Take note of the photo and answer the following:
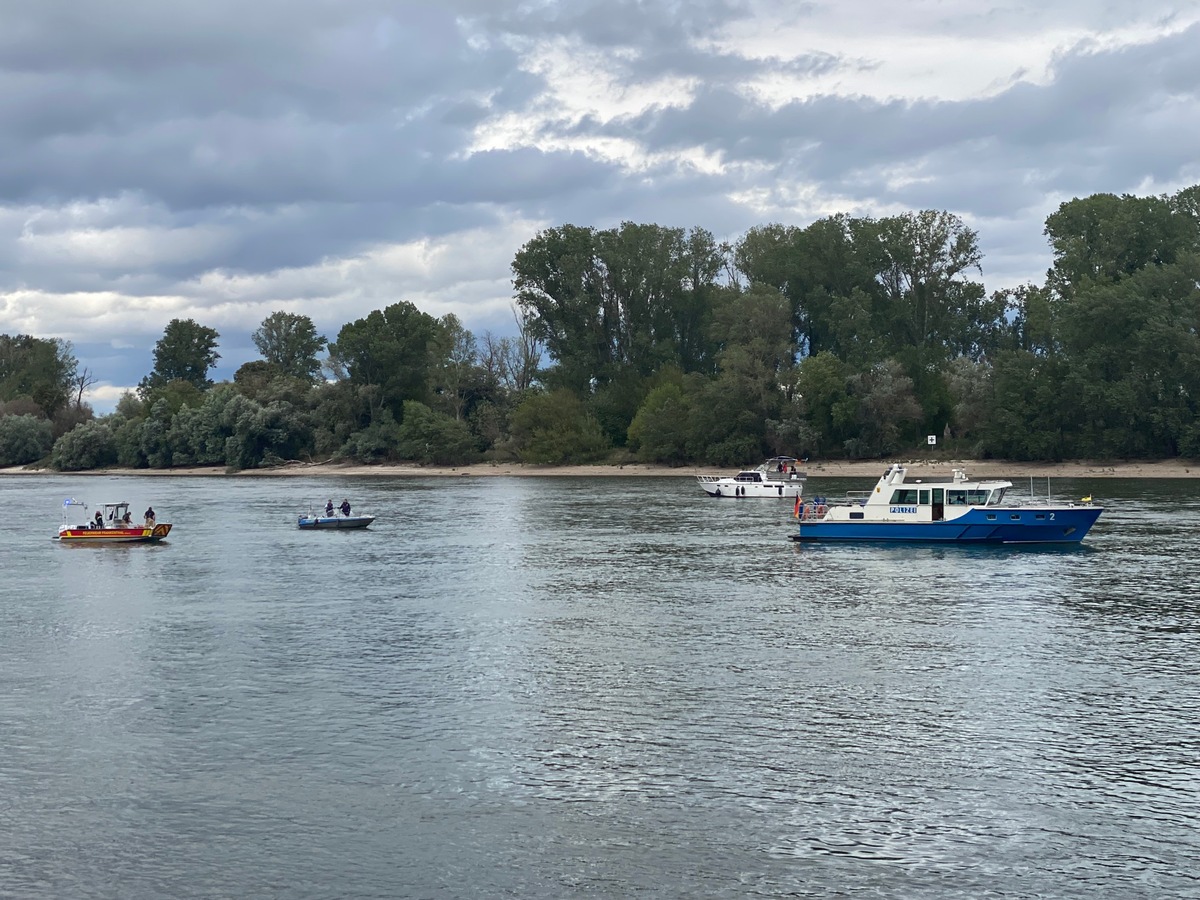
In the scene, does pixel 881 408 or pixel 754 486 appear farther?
pixel 881 408

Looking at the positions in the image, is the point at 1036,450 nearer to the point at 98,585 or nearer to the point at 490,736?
the point at 98,585

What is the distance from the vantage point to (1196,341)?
14425cm

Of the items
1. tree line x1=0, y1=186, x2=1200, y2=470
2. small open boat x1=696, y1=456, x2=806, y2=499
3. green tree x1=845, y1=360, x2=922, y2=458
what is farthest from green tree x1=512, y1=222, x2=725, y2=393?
small open boat x1=696, y1=456, x2=806, y2=499

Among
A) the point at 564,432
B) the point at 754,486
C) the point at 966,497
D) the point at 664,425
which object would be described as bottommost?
the point at 754,486

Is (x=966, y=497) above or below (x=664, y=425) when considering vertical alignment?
below

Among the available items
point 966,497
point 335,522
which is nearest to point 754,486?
point 335,522

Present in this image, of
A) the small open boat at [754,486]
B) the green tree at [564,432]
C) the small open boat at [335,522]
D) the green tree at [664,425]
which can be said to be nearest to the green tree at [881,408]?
the small open boat at [754,486]

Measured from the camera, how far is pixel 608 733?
116 ft

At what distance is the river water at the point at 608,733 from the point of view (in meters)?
25.7

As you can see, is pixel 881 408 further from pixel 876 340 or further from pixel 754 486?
pixel 754 486

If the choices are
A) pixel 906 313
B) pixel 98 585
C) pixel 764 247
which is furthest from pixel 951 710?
pixel 764 247

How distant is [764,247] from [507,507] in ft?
268

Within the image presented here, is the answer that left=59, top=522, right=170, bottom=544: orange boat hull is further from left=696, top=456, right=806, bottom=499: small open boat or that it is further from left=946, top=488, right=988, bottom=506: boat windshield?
left=696, top=456, right=806, bottom=499: small open boat

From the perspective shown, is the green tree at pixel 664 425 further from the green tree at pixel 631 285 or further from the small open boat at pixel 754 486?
the small open boat at pixel 754 486
